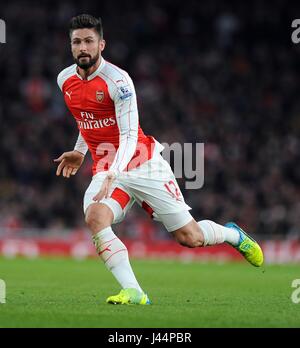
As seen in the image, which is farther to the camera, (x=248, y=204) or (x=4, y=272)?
(x=248, y=204)

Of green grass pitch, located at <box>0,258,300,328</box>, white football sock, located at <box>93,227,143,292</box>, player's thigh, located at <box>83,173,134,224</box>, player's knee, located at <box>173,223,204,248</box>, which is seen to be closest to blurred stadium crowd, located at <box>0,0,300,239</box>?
green grass pitch, located at <box>0,258,300,328</box>

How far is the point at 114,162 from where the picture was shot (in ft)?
27.8

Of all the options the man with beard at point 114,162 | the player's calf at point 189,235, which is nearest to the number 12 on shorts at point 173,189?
the man with beard at point 114,162

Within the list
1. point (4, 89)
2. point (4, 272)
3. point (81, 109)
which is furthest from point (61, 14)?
point (81, 109)

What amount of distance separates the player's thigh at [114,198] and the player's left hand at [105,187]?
1.31 ft

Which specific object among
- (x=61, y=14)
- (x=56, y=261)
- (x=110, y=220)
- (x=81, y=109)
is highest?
(x=61, y=14)

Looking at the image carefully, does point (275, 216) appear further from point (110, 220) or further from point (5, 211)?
point (110, 220)

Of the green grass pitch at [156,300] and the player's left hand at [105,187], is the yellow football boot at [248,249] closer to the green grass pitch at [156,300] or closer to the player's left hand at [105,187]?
the green grass pitch at [156,300]

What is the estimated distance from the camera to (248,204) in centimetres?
2227

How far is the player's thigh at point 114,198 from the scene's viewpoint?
8719mm

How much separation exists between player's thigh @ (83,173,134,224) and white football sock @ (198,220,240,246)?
34.1 inches

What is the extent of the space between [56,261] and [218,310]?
1141cm

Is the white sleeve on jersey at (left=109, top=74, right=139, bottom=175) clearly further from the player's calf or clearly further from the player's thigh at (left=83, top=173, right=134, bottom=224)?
the player's calf

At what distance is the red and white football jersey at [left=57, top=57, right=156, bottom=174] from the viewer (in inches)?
340
